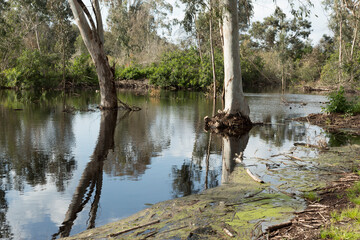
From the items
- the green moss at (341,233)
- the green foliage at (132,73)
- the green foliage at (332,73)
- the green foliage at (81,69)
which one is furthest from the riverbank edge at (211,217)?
the green foliage at (132,73)

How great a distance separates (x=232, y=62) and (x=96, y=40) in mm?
6800

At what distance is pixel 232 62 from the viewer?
1248 cm

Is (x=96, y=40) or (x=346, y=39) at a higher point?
(x=346, y=39)

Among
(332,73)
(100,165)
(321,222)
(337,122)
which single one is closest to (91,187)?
(100,165)

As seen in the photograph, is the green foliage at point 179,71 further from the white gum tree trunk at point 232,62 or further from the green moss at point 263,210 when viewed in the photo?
the green moss at point 263,210

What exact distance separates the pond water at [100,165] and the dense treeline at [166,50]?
4.48 m

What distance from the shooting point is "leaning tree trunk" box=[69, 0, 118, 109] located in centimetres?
1548

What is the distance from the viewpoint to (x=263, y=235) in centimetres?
375

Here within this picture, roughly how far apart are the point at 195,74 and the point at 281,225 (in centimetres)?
3298

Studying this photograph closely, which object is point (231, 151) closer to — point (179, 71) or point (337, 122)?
point (337, 122)

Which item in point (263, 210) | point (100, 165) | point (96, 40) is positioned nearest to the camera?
point (263, 210)

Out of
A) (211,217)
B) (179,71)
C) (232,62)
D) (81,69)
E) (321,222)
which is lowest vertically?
(211,217)

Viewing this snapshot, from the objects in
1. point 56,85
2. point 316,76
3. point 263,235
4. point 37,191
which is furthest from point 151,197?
point 316,76

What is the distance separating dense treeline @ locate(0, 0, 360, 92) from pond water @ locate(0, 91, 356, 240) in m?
4.48
